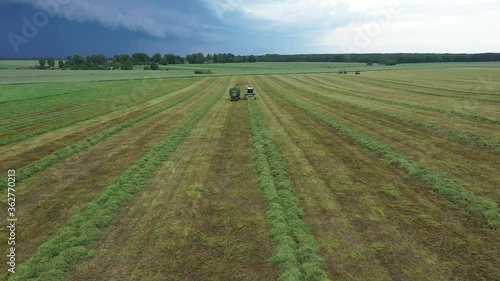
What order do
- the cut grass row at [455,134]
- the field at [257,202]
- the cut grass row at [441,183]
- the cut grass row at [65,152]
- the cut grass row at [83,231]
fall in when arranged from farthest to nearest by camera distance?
the cut grass row at [455,134], the cut grass row at [65,152], the cut grass row at [441,183], the field at [257,202], the cut grass row at [83,231]

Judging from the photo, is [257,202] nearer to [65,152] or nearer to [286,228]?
[286,228]

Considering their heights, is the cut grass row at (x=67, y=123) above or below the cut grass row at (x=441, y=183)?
below

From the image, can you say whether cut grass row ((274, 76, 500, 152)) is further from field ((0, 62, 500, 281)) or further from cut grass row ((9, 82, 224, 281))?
cut grass row ((9, 82, 224, 281))

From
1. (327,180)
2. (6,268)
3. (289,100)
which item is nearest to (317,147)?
(327,180)

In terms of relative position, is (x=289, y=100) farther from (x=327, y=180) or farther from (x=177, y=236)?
(x=177, y=236)

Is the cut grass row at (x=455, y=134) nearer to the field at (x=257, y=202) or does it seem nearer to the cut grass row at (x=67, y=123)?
the field at (x=257, y=202)

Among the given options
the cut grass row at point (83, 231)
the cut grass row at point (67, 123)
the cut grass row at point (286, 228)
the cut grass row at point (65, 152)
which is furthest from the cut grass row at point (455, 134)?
the cut grass row at point (67, 123)
